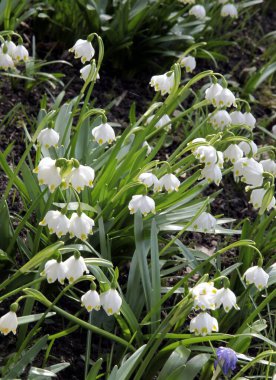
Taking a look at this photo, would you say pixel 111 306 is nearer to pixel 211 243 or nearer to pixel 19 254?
pixel 19 254

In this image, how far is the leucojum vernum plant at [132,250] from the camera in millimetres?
2500

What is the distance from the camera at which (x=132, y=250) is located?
129 inches

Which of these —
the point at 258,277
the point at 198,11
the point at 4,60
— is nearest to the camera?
the point at 258,277

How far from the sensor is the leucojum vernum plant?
2.50 meters

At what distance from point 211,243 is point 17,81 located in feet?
4.52

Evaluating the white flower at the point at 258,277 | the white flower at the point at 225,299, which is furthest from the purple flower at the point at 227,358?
the white flower at the point at 258,277

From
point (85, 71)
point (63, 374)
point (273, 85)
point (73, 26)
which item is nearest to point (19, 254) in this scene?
point (63, 374)

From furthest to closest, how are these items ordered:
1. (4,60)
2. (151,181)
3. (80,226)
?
(4,60)
(151,181)
(80,226)

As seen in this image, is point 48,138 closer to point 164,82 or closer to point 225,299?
point 164,82

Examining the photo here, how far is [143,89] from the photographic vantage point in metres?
4.71

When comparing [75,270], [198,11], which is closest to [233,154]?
[75,270]

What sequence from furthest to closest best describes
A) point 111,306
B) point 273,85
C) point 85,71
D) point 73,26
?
point 273,85 < point 73,26 < point 85,71 < point 111,306

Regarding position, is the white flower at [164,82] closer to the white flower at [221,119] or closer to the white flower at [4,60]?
the white flower at [221,119]

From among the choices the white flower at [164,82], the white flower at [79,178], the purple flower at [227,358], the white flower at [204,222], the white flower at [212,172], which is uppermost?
the white flower at [164,82]
